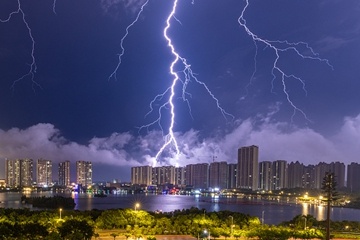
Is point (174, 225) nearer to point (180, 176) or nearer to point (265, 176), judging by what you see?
point (265, 176)

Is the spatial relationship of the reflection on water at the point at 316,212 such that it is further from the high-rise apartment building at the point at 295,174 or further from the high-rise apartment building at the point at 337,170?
the high-rise apartment building at the point at 295,174

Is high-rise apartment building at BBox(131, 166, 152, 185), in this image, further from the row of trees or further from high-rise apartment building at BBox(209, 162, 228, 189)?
the row of trees

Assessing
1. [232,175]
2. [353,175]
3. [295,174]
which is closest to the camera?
[353,175]

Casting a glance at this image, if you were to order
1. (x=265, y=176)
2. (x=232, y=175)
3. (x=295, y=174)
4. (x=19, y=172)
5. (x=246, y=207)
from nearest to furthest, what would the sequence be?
(x=246, y=207), (x=295, y=174), (x=265, y=176), (x=232, y=175), (x=19, y=172)

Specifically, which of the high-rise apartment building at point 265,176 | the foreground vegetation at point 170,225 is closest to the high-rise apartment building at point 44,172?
the high-rise apartment building at point 265,176

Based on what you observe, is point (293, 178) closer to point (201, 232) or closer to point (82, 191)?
point (82, 191)

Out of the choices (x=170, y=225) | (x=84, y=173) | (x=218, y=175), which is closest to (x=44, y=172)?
(x=84, y=173)
